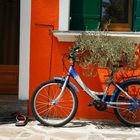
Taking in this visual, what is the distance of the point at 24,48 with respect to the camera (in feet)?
23.8

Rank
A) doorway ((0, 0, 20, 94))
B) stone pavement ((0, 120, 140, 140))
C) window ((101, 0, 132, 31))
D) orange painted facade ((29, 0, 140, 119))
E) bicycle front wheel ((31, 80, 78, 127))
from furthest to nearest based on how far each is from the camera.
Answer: doorway ((0, 0, 20, 94)), window ((101, 0, 132, 31)), orange painted facade ((29, 0, 140, 119)), bicycle front wheel ((31, 80, 78, 127)), stone pavement ((0, 120, 140, 140))

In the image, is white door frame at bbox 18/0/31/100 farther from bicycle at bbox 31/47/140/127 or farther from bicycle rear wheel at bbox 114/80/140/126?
bicycle rear wheel at bbox 114/80/140/126

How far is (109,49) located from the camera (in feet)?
21.2

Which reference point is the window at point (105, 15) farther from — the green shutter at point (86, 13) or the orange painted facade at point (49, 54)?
the orange painted facade at point (49, 54)

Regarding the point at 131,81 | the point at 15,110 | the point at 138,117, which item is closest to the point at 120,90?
the point at 131,81

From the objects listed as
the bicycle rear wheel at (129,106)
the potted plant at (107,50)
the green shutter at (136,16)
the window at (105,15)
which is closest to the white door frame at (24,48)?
the window at (105,15)

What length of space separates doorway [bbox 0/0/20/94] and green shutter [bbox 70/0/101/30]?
4.74ft

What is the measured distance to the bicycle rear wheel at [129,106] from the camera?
6840mm

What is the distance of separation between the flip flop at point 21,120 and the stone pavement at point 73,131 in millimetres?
70

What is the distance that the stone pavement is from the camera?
6.24 m

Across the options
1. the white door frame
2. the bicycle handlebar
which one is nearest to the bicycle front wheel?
the white door frame

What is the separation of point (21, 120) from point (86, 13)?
2.14 m

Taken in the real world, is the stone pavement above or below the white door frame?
below

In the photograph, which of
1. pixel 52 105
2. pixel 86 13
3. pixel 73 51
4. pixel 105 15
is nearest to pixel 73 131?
pixel 52 105
